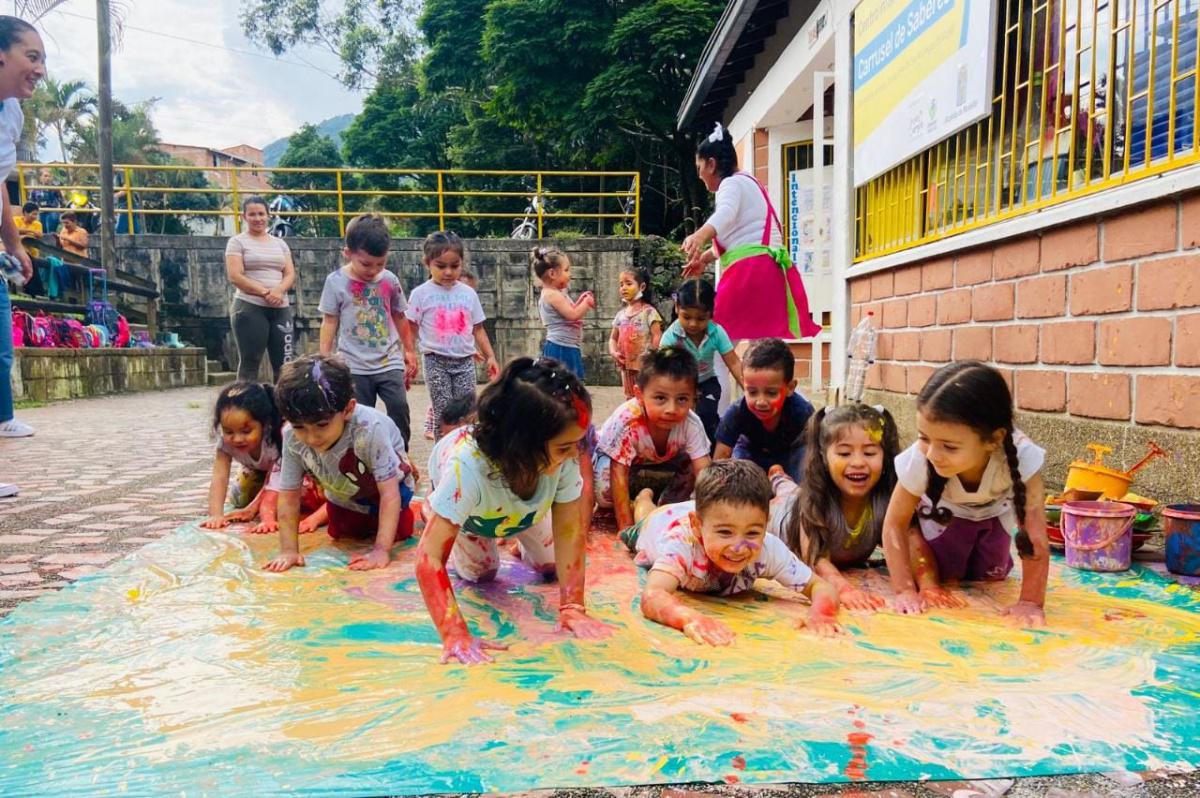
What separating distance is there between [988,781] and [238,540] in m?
2.95

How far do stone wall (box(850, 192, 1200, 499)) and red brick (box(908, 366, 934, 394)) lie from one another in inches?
3.8

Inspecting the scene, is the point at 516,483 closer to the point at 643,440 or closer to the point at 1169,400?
the point at 643,440

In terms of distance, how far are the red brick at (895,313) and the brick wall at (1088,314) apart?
0.29 meters

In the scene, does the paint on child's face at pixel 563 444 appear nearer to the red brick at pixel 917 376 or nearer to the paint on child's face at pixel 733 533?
the paint on child's face at pixel 733 533

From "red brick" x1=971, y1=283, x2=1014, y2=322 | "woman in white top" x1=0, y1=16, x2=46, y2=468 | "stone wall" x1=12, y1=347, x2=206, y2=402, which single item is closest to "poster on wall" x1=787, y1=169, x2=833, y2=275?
"red brick" x1=971, y1=283, x2=1014, y2=322

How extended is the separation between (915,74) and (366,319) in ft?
11.8

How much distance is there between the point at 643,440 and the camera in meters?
3.70

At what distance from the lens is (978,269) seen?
443 cm

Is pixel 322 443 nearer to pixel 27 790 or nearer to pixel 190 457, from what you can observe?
pixel 27 790

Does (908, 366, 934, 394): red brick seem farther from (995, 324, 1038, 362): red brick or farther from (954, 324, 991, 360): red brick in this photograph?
(995, 324, 1038, 362): red brick

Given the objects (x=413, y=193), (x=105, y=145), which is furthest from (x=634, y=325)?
(x=105, y=145)

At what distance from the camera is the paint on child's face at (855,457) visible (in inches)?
113

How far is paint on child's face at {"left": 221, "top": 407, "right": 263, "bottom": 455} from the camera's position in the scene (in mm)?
3562

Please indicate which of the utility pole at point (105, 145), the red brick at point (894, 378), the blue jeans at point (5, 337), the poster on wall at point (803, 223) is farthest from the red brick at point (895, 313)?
the utility pole at point (105, 145)
